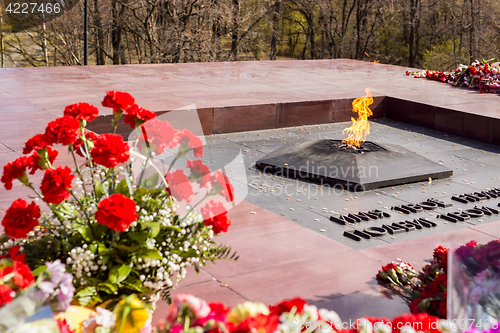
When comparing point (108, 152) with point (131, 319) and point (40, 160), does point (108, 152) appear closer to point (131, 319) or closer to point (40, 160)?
point (40, 160)

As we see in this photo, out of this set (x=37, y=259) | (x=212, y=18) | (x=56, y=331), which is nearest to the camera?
(x=56, y=331)

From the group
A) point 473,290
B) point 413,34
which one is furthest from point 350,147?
point 413,34

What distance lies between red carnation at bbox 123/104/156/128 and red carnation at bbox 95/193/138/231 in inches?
18.6

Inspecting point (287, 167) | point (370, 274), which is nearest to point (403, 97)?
point (287, 167)

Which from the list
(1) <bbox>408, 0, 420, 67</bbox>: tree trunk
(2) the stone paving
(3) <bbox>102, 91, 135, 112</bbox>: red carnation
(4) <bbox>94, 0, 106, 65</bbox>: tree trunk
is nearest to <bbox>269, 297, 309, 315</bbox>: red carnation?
(2) the stone paving

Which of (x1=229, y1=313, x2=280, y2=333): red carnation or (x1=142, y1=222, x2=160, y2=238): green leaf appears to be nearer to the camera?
(x1=229, y1=313, x2=280, y2=333): red carnation

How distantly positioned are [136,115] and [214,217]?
57cm

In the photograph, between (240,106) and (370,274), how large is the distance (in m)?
4.85

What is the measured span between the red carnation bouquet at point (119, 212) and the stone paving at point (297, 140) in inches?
18.6

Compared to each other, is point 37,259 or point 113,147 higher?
point 113,147

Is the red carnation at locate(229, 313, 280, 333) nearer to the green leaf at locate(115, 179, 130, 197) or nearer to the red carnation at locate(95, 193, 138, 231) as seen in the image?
the red carnation at locate(95, 193, 138, 231)

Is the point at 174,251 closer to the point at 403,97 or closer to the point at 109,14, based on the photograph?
the point at 403,97

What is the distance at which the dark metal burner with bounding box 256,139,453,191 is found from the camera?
5473 millimetres

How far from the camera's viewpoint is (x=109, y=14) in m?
21.9
